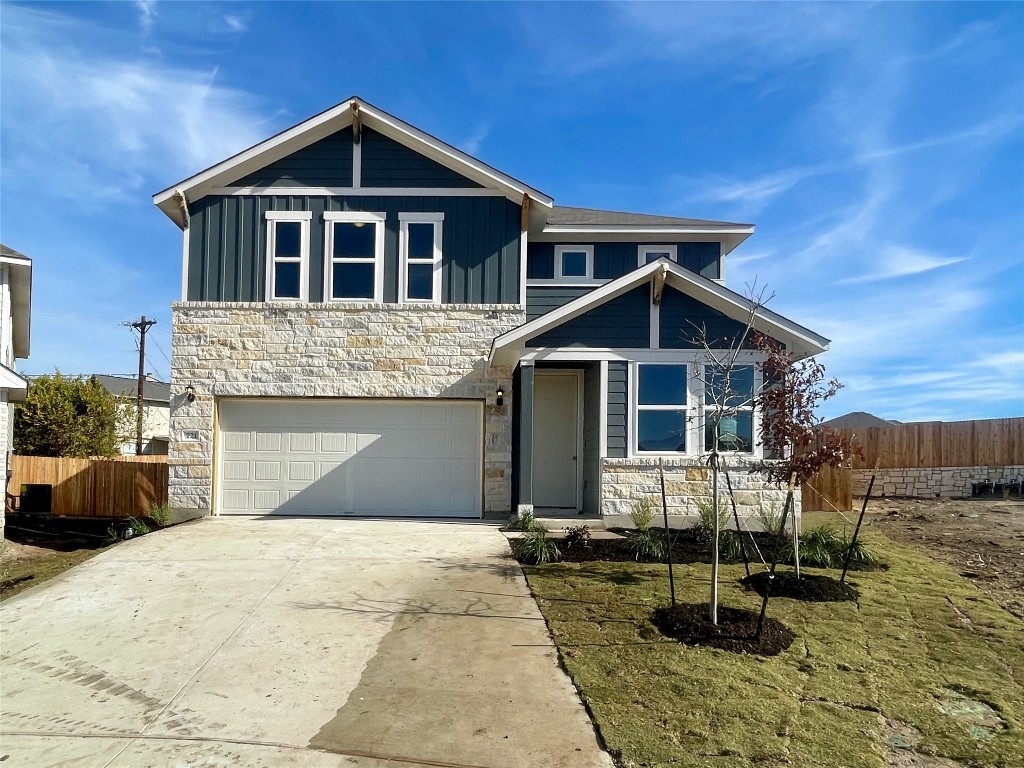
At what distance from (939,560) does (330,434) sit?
9794mm

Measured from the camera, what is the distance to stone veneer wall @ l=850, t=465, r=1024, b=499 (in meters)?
19.5

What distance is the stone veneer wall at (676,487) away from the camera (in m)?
11.9

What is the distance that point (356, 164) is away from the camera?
13.7 meters

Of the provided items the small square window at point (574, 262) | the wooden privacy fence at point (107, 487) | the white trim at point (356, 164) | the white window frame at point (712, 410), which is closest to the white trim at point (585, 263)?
the small square window at point (574, 262)

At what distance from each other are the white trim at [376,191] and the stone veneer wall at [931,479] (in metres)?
12.8

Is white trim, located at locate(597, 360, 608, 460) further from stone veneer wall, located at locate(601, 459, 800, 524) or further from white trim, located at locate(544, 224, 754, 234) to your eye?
white trim, located at locate(544, 224, 754, 234)

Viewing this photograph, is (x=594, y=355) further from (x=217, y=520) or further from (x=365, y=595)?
(x=217, y=520)

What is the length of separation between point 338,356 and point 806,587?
884 centimetres

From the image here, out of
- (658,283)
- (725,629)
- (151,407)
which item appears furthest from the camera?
(151,407)

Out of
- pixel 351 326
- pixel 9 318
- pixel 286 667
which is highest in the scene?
pixel 9 318

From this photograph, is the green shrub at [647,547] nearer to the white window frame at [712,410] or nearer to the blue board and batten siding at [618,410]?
the blue board and batten siding at [618,410]

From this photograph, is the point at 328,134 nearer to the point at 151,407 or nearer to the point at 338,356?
the point at 338,356

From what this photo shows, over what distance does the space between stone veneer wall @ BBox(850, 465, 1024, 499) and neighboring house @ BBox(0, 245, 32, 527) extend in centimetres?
1893

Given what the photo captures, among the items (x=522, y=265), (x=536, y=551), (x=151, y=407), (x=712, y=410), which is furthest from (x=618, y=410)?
(x=151, y=407)
